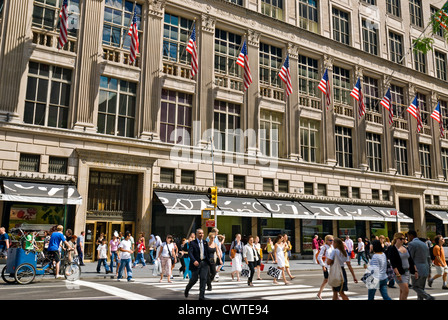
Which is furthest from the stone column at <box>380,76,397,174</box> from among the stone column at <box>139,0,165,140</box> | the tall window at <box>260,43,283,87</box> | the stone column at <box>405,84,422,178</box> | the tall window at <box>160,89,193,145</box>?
the stone column at <box>139,0,165,140</box>

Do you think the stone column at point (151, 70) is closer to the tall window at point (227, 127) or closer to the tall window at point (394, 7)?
the tall window at point (227, 127)

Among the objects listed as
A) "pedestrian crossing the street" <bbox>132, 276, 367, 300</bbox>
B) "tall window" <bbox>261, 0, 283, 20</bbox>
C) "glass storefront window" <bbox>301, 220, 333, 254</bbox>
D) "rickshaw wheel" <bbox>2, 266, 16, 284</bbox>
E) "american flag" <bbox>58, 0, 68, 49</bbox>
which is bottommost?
"pedestrian crossing the street" <bbox>132, 276, 367, 300</bbox>

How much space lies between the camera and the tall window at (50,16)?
21.9m

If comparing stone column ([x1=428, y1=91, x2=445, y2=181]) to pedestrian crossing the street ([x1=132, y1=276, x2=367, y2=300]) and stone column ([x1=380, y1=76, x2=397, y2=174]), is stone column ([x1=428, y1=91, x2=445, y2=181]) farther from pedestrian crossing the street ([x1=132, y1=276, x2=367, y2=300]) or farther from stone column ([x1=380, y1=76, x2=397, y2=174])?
pedestrian crossing the street ([x1=132, y1=276, x2=367, y2=300])

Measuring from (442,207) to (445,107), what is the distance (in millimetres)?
11925

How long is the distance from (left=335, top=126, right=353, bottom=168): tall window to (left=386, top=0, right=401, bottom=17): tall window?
14972mm

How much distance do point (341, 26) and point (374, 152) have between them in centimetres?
1202

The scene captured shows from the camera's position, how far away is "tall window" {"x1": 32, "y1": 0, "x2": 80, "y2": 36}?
21.9 meters

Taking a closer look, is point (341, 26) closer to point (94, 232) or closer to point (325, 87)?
point (325, 87)

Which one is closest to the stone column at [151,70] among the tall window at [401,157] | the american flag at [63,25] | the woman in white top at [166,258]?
the american flag at [63,25]

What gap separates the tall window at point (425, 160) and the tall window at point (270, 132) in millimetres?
18370

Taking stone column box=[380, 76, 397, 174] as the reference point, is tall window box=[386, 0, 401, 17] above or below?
above

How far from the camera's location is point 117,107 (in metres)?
23.9

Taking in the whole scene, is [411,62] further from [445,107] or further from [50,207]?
[50,207]
